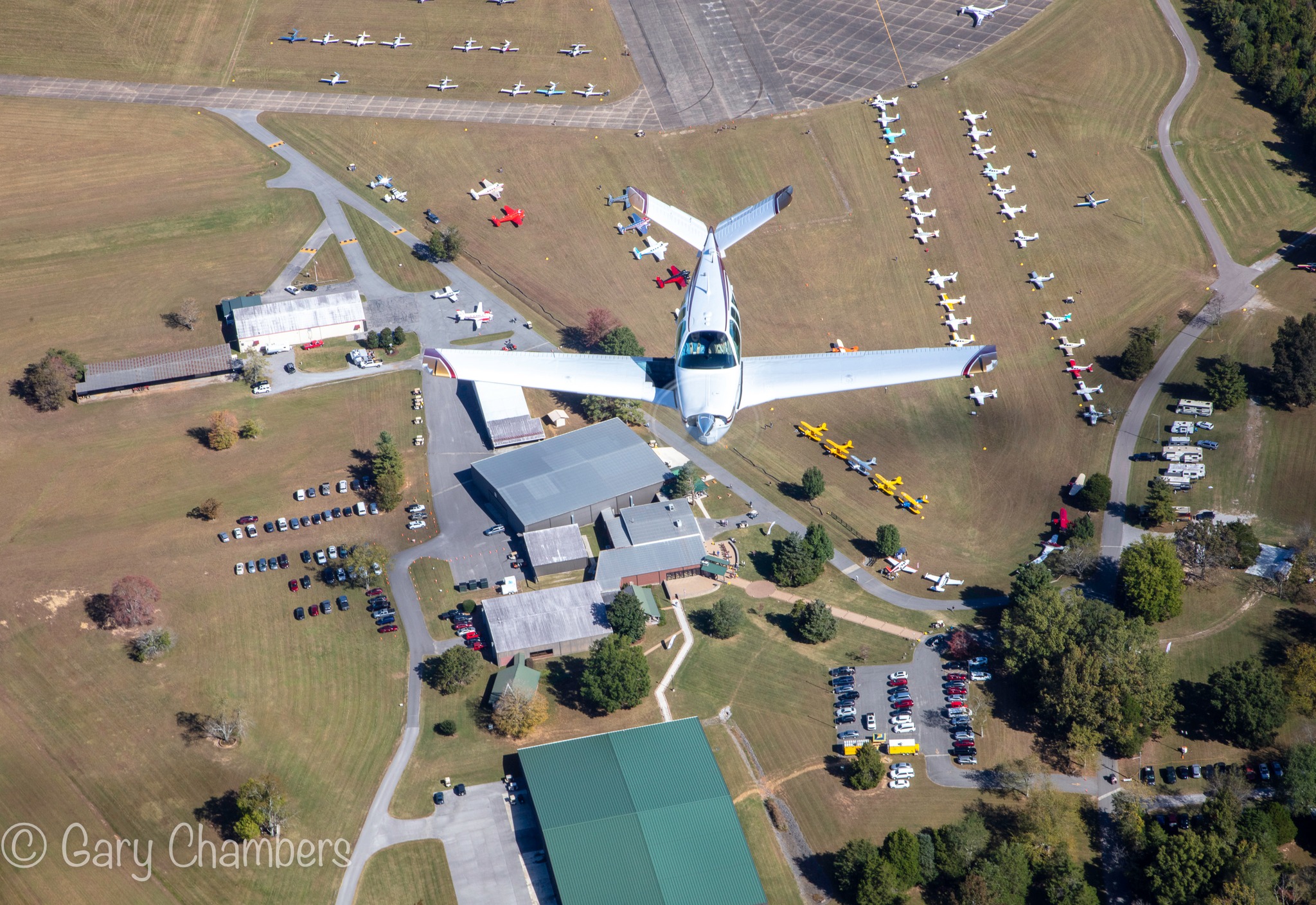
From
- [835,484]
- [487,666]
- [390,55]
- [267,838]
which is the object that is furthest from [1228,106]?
[267,838]

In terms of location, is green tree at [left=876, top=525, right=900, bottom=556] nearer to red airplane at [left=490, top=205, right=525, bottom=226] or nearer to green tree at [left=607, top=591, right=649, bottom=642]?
green tree at [left=607, top=591, right=649, bottom=642]

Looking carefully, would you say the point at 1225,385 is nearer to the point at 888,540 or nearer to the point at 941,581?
the point at 941,581

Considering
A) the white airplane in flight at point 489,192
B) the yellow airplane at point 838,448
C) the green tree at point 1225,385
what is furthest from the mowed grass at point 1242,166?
the white airplane in flight at point 489,192

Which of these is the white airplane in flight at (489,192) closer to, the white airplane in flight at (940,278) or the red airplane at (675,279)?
the red airplane at (675,279)

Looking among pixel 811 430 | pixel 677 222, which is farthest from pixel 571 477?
Result: pixel 677 222

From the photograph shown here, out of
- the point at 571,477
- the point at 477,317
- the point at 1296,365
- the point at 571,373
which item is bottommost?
the point at 1296,365

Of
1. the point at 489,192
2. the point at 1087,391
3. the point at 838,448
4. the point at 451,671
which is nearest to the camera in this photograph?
the point at 451,671
